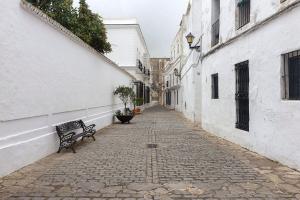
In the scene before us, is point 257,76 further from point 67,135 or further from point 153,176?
point 67,135

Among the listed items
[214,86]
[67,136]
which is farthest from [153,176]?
[214,86]

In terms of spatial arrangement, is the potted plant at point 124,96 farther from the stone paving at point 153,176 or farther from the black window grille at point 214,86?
the stone paving at point 153,176

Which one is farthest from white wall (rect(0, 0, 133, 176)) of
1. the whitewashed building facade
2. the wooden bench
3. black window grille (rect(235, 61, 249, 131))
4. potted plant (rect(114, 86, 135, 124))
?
potted plant (rect(114, 86, 135, 124))

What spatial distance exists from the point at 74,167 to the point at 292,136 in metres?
4.19

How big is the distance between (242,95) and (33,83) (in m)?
5.37

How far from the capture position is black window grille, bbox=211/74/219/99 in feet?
38.3

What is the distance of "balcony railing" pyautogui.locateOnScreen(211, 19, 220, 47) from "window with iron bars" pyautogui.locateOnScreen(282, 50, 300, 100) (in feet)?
17.2

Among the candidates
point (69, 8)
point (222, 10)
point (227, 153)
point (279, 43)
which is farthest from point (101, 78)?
point (279, 43)

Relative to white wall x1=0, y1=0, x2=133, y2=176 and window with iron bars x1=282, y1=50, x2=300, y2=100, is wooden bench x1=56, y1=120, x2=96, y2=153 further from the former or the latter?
window with iron bars x1=282, y1=50, x2=300, y2=100

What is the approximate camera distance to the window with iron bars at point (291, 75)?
20.6ft

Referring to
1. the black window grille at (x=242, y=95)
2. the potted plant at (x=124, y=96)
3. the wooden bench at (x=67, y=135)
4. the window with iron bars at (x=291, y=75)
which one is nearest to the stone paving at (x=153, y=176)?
the wooden bench at (x=67, y=135)

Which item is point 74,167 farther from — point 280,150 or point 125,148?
point 280,150

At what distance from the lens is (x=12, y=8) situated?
596 centimetres

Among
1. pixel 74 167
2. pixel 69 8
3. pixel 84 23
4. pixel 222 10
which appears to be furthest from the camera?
pixel 84 23
